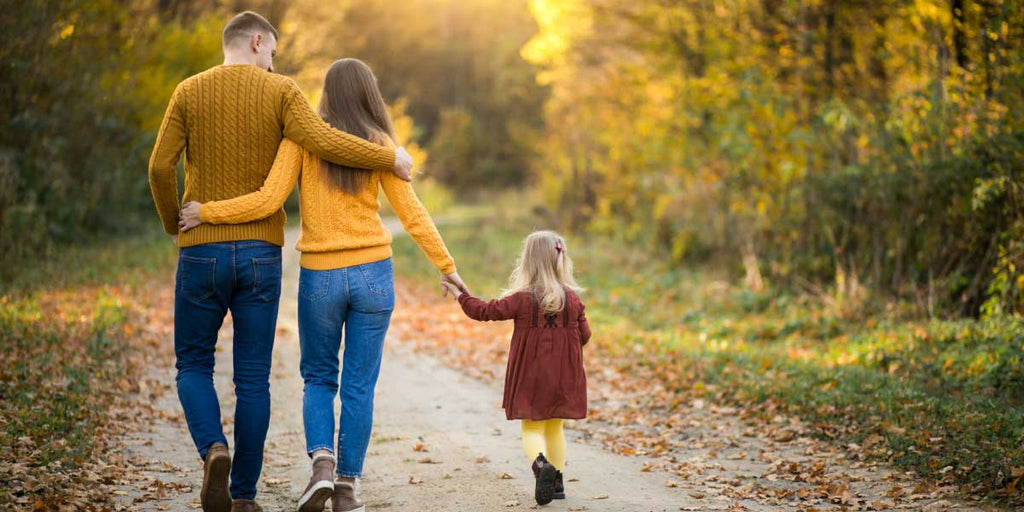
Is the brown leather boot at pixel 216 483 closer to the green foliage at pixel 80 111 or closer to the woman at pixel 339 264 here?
the woman at pixel 339 264

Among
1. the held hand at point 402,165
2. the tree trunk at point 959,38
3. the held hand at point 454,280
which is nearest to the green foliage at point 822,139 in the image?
the tree trunk at point 959,38

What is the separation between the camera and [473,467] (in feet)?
19.9

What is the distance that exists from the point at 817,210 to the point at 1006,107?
3.08 metres

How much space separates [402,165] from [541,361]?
137 centimetres

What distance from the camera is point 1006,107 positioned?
32.3 feet

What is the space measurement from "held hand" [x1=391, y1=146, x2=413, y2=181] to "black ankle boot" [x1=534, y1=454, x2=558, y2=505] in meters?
1.67

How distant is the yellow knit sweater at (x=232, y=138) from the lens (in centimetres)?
439

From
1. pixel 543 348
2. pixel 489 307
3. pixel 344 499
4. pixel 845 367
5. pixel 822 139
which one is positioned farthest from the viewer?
pixel 822 139

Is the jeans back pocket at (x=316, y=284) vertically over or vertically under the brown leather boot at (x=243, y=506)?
over

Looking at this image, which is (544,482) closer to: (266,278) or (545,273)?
(545,273)

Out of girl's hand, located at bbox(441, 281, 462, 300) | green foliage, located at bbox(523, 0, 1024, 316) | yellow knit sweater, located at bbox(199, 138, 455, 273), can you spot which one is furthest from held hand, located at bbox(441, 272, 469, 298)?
green foliage, located at bbox(523, 0, 1024, 316)

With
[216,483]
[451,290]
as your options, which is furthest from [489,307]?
[216,483]

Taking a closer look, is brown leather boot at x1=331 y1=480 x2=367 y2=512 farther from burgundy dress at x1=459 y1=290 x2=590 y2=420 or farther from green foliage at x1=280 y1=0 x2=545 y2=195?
green foliage at x1=280 y1=0 x2=545 y2=195

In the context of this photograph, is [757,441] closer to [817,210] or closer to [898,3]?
[817,210]
